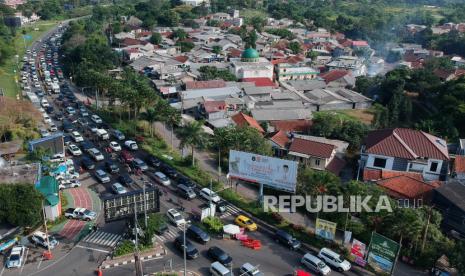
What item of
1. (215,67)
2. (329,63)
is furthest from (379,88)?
(215,67)

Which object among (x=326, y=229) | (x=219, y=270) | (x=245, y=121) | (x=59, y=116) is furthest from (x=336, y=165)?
(x=59, y=116)

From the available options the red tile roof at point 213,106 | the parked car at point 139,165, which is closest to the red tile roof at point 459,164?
the red tile roof at point 213,106

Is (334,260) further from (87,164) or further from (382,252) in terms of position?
(87,164)

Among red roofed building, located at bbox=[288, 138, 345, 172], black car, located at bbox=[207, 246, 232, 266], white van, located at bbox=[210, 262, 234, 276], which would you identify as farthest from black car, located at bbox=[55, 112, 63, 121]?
white van, located at bbox=[210, 262, 234, 276]

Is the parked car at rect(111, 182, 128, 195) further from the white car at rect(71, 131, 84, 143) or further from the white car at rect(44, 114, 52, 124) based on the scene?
the white car at rect(44, 114, 52, 124)

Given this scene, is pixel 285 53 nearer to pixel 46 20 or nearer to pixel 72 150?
pixel 72 150
